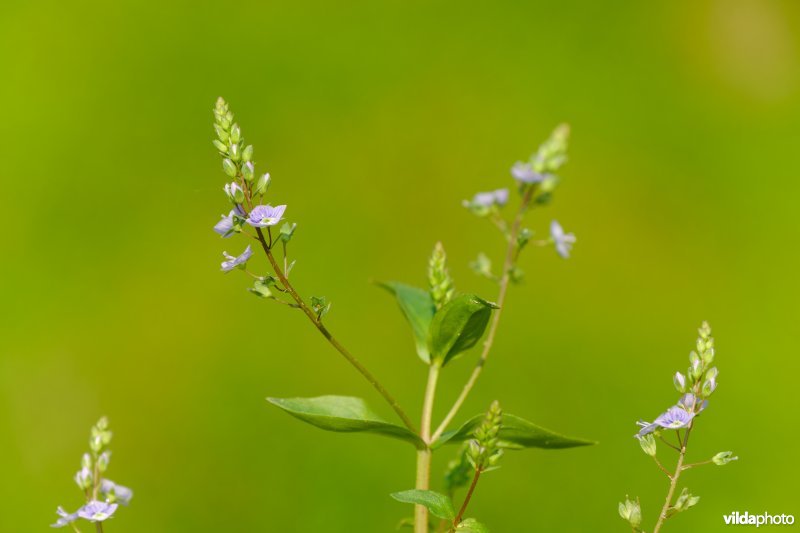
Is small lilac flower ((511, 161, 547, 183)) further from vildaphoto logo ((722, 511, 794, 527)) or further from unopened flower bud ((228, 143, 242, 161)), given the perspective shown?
Result: vildaphoto logo ((722, 511, 794, 527))

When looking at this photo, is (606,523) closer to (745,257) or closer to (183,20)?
(745,257)

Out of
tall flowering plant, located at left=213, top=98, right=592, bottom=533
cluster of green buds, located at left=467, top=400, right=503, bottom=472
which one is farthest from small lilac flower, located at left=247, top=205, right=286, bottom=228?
cluster of green buds, located at left=467, top=400, right=503, bottom=472

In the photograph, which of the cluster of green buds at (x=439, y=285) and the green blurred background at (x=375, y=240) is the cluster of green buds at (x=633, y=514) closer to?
the cluster of green buds at (x=439, y=285)

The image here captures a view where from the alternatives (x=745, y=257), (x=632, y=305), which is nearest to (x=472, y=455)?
(x=632, y=305)

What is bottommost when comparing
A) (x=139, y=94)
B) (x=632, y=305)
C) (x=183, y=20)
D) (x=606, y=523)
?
(x=606, y=523)

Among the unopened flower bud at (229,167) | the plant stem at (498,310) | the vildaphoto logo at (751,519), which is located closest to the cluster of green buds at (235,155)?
the unopened flower bud at (229,167)

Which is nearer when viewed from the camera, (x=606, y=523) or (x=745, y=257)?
(x=606, y=523)
